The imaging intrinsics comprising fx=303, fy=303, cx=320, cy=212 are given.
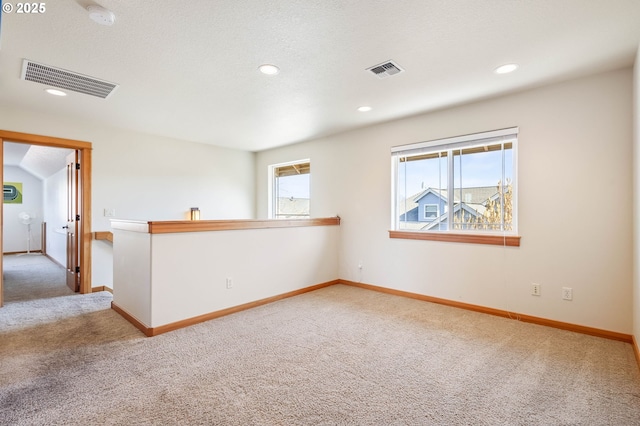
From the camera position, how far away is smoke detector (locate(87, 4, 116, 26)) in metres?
1.81

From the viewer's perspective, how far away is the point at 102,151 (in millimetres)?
4348

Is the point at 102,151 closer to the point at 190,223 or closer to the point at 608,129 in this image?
the point at 190,223

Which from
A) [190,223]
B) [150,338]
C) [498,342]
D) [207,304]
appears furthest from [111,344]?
[498,342]

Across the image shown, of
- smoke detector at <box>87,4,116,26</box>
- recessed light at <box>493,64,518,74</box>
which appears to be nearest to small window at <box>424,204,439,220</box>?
recessed light at <box>493,64,518,74</box>

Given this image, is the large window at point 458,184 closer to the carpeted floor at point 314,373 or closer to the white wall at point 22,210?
the carpeted floor at point 314,373

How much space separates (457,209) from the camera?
372 cm

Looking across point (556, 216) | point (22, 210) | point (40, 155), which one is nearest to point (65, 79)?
point (40, 155)

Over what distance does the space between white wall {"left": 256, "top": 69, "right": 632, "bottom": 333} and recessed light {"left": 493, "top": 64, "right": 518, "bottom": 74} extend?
0.64 metres

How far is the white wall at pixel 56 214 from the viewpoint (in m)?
6.09

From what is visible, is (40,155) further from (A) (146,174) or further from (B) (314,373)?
(B) (314,373)

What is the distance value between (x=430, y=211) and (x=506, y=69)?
70.9 inches

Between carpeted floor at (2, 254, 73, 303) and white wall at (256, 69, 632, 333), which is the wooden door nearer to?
carpeted floor at (2, 254, 73, 303)

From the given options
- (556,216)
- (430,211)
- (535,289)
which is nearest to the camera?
(556,216)

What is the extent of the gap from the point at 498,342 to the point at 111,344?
11.0 feet
